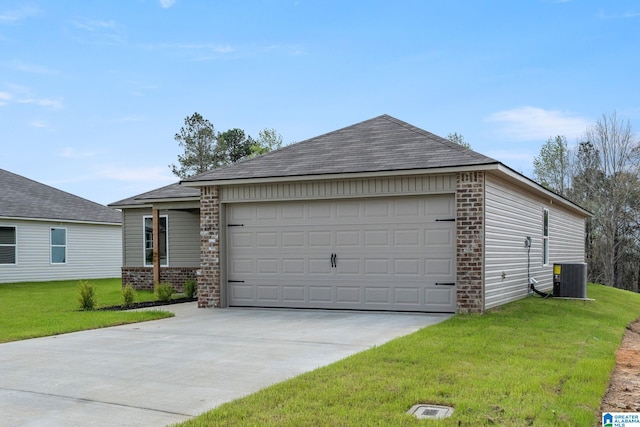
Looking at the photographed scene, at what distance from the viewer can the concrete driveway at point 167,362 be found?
17.1 feet

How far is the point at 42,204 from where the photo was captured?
25719 millimetres

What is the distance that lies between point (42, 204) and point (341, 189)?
18.4m

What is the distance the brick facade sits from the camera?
63.3ft

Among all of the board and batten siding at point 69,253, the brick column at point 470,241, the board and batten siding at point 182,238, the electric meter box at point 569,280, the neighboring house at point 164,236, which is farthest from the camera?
the board and batten siding at point 69,253

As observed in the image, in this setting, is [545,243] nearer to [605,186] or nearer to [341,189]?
[341,189]

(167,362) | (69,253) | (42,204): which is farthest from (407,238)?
(42,204)

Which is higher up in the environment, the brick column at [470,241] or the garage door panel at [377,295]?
the brick column at [470,241]

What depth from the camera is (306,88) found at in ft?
77.5

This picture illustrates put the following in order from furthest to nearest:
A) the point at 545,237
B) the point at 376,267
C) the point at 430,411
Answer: the point at 545,237, the point at 376,267, the point at 430,411

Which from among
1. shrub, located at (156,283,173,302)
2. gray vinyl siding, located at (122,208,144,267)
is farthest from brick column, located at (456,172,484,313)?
gray vinyl siding, located at (122,208,144,267)

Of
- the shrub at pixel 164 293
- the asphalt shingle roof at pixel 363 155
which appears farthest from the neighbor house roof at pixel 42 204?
the asphalt shingle roof at pixel 363 155

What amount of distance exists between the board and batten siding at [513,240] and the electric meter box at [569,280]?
2.24 ft

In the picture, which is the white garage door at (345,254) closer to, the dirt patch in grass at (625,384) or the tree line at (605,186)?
the dirt patch in grass at (625,384)

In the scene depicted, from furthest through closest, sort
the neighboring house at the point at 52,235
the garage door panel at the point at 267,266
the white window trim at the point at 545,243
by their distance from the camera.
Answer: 1. the neighboring house at the point at 52,235
2. the white window trim at the point at 545,243
3. the garage door panel at the point at 267,266
